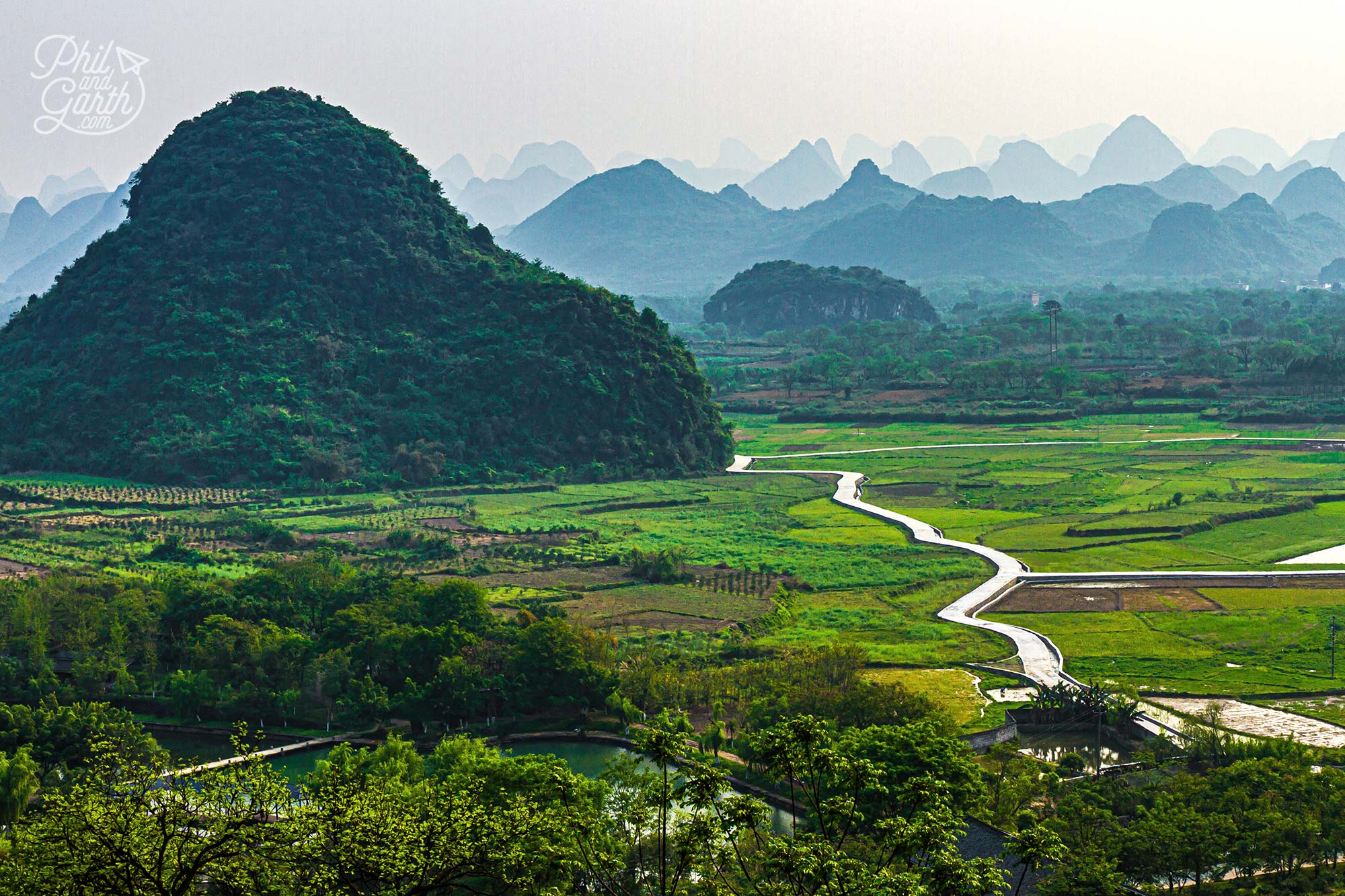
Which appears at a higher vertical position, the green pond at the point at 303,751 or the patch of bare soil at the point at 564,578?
the patch of bare soil at the point at 564,578

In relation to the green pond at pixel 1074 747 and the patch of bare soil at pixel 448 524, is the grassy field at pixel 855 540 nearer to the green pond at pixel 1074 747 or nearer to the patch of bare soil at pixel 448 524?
the patch of bare soil at pixel 448 524

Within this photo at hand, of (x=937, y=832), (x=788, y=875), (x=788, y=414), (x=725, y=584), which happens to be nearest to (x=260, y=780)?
(x=788, y=875)

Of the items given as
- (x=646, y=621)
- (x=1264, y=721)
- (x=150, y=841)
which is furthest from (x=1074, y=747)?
(x=150, y=841)

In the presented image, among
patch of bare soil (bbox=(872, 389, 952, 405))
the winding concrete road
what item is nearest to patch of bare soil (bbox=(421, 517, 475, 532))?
the winding concrete road

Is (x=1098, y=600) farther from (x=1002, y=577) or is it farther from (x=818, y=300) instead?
(x=818, y=300)

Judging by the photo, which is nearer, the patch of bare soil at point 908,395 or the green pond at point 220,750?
the green pond at point 220,750

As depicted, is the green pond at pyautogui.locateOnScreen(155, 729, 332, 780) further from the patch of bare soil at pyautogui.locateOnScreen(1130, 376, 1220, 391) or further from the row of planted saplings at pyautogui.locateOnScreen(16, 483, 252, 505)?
the patch of bare soil at pyautogui.locateOnScreen(1130, 376, 1220, 391)

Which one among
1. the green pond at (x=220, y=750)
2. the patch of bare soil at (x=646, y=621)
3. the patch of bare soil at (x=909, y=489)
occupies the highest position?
the patch of bare soil at (x=909, y=489)

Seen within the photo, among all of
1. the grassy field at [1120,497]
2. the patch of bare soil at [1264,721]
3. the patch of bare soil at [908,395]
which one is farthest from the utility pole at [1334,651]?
the patch of bare soil at [908,395]
